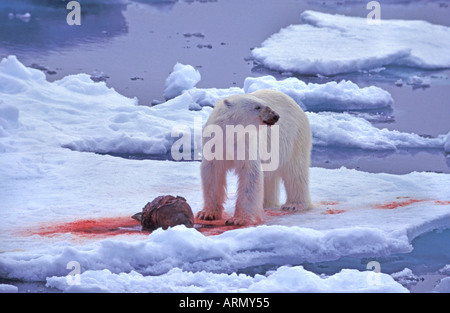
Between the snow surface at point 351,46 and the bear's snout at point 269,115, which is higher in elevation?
the snow surface at point 351,46

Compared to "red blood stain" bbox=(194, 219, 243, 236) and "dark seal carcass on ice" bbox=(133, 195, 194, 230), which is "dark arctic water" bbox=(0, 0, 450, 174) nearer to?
"red blood stain" bbox=(194, 219, 243, 236)

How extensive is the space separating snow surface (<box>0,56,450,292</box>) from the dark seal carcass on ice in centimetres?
16

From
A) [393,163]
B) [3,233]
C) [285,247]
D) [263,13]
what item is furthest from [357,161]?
[263,13]

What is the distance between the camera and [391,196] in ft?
16.4

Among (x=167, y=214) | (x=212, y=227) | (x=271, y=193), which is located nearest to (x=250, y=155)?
(x=212, y=227)

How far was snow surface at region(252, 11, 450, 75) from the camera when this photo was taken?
30.6 feet

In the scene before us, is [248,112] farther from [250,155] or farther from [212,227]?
[212,227]

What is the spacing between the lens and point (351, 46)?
10.2 meters

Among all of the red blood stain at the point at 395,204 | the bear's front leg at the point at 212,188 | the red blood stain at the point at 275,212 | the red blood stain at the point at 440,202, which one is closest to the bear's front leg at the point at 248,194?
the bear's front leg at the point at 212,188

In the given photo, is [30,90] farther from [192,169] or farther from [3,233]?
[3,233]

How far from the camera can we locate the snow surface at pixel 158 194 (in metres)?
3.43

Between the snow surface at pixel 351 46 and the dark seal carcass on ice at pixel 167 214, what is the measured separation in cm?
535

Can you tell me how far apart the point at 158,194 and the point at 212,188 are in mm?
793

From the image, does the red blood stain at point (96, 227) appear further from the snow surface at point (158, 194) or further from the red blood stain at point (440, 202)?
the red blood stain at point (440, 202)
